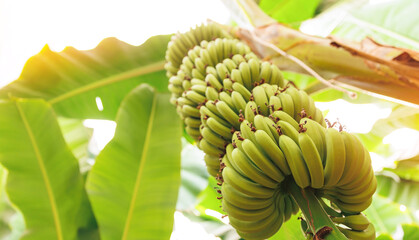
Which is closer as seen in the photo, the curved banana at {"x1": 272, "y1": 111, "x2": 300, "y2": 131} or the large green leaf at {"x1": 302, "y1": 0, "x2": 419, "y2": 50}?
the curved banana at {"x1": 272, "y1": 111, "x2": 300, "y2": 131}

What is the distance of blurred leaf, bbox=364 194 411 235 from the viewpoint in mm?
1377

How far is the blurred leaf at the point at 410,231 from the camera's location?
95cm

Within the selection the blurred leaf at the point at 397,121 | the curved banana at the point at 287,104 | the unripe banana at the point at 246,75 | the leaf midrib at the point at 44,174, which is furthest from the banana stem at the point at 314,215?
the blurred leaf at the point at 397,121

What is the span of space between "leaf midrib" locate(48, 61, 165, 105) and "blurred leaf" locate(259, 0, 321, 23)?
1.86 feet

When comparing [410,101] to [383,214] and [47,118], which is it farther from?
[47,118]

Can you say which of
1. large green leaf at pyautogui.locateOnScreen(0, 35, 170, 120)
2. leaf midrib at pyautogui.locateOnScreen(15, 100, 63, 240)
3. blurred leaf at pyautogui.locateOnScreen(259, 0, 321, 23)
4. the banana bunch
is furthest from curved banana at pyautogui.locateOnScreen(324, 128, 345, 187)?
blurred leaf at pyautogui.locateOnScreen(259, 0, 321, 23)

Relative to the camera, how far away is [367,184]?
60 cm

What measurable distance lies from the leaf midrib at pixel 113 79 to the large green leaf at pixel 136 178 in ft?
0.77

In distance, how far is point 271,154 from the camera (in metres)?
0.60

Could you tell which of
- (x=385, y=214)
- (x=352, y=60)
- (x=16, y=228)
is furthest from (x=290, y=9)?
(x=16, y=228)

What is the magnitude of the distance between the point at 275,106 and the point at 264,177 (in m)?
0.15

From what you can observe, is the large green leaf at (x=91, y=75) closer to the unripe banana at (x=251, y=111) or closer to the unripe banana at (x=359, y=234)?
the unripe banana at (x=251, y=111)

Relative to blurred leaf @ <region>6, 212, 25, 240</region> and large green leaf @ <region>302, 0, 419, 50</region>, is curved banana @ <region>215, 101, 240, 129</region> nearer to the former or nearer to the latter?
large green leaf @ <region>302, 0, 419, 50</region>

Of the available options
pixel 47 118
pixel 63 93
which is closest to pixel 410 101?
pixel 47 118
